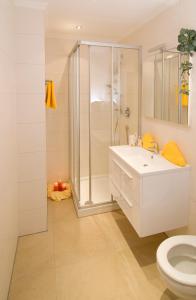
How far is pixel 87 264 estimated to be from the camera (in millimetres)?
1913

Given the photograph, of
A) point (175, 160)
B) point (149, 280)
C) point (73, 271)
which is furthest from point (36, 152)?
point (149, 280)

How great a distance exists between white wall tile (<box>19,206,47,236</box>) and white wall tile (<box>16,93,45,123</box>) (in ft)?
3.18

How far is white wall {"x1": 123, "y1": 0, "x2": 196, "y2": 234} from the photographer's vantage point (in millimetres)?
1778

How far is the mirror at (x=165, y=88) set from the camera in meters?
1.92

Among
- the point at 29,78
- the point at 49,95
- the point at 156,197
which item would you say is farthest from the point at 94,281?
the point at 49,95

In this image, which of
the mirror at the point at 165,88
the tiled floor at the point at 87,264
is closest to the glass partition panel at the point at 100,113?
the mirror at the point at 165,88

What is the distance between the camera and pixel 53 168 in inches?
133

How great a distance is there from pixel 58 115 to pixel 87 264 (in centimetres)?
213

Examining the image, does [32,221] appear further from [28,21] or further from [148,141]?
[28,21]

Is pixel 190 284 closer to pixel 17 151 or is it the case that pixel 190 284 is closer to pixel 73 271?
pixel 73 271

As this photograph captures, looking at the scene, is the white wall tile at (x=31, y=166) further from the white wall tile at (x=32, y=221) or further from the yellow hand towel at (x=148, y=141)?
the yellow hand towel at (x=148, y=141)

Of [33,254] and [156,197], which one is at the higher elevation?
[156,197]

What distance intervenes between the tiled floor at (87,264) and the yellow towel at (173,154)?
2.88 ft

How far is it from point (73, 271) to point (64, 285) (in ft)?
0.50
